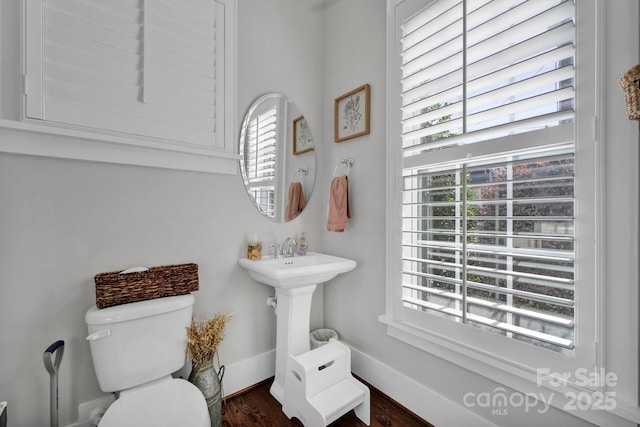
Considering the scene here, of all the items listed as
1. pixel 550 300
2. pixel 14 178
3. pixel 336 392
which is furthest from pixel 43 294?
pixel 550 300

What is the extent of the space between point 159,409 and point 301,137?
1687mm

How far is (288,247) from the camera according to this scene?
1969 mm

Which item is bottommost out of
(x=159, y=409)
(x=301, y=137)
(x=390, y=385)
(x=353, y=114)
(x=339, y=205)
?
(x=390, y=385)

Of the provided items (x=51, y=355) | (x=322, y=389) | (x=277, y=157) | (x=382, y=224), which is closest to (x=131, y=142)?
(x=277, y=157)

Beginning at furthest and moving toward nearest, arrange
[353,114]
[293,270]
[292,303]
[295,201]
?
[295,201], [353,114], [292,303], [293,270]

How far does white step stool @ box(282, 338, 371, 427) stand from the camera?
55.9 inches

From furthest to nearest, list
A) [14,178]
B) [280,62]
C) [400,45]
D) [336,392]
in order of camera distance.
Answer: [280,62] → [400,45] → [336,392] → [14,178]

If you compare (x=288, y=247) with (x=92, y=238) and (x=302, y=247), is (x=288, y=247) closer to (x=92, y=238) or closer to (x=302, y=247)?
(x=302, y=247)

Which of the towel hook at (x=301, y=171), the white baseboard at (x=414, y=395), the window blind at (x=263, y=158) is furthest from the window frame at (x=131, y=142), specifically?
the white baseboard at (x=414, y=395)

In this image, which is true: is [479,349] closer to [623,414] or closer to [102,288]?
[623,414]

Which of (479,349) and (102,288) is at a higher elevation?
(102,288)

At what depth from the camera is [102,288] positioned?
1.25m

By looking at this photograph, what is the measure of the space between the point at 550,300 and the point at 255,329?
156 cm

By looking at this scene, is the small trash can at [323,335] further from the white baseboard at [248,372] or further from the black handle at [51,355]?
the black handle at [51,355]
